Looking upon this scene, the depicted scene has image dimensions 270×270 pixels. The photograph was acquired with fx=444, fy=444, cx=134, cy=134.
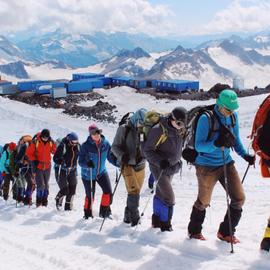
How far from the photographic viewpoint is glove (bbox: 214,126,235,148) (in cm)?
625

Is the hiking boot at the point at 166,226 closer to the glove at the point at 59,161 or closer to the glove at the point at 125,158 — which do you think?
the glove at the point at 125,158

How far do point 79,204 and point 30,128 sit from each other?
2181cm

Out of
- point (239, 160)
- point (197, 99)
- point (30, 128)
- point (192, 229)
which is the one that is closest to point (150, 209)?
point (192, 229)

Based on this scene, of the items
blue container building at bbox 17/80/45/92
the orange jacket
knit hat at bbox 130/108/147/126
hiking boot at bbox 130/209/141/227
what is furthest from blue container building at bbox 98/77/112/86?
knit hat at bbox 130/108/147/126

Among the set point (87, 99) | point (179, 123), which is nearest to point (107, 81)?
point (87, 99)

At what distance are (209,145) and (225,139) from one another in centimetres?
24

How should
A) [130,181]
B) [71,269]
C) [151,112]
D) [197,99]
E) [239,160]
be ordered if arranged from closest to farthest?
[71,269]
[151,112]
[130,181]
[239,160]
[197,99]

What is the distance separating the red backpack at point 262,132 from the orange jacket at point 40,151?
7.34 metres

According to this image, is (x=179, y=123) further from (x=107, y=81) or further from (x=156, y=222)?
(x=107, y=81)

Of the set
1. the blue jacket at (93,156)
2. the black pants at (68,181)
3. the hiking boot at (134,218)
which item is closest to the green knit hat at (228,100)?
the hiking boot at (134,218)

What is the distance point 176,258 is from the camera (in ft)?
20.6

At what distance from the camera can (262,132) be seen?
5.75 m

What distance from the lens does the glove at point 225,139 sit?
6246 millimetres

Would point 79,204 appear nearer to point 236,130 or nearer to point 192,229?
point 192,229
